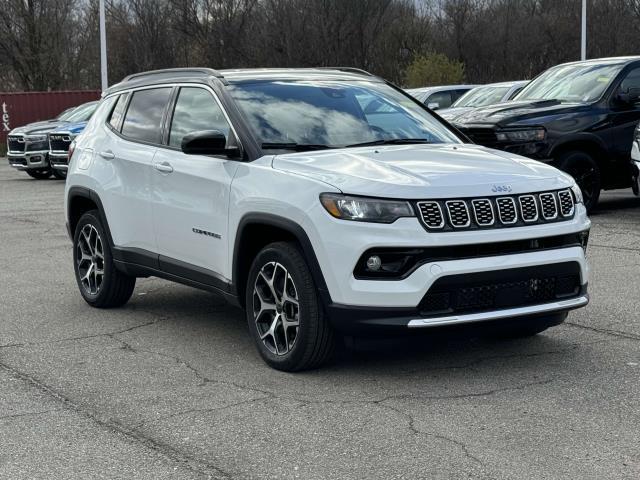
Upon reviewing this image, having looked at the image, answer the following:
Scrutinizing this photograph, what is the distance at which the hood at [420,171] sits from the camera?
550cm

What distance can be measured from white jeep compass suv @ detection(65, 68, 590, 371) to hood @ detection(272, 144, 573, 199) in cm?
1

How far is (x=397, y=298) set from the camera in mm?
5426

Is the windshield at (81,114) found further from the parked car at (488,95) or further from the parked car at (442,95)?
the parked car at (488,95)

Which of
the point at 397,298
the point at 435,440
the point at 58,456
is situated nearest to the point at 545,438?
the point at 435,440

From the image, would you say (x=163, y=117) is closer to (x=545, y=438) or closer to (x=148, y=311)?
(x=148, y=311)

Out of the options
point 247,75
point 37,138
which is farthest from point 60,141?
point 247,75

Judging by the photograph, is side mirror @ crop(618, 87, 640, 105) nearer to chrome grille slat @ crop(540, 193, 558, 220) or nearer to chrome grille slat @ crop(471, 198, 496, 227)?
chrome grille slat @ crop(540, 193, 558, 220)

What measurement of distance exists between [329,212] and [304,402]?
97 cm

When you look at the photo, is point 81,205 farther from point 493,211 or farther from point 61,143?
point 61,143

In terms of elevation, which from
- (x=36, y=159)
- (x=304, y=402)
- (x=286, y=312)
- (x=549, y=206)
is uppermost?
(x=549, y=206)

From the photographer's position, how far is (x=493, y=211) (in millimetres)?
5578

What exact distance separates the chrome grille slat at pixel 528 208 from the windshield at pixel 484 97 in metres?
12.0

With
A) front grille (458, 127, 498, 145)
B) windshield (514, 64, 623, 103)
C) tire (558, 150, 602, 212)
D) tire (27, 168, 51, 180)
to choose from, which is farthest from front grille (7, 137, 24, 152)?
tire (558, 150, 602, 212)

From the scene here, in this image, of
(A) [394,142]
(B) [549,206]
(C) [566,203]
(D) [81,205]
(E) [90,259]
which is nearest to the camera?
(B) [549,206]
